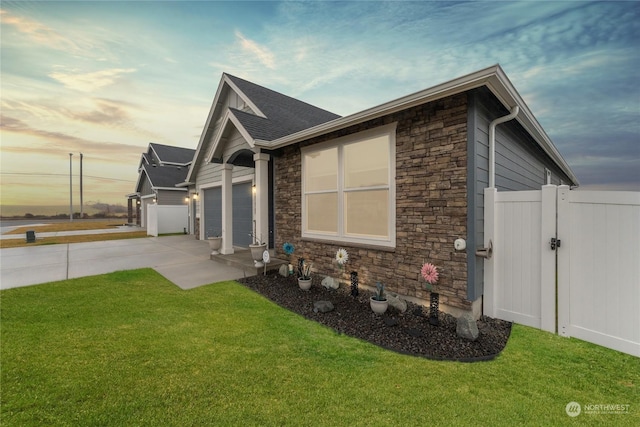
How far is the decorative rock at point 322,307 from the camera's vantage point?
426cm

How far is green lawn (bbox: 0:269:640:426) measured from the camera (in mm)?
2018

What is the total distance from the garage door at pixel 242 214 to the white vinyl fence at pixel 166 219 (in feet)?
26.1

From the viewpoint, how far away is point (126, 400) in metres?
2.17

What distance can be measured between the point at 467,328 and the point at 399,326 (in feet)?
2.89

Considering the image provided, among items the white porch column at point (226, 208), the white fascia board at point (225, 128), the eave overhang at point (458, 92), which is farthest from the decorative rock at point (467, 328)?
the white porch column at point (226, 208)

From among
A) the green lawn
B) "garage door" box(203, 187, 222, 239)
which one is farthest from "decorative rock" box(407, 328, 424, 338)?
"garage door" box(203, 187, 222, 239)

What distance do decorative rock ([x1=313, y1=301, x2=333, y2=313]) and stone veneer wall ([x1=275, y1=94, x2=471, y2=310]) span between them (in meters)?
0.96

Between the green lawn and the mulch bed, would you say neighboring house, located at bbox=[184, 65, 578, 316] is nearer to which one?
the mulch bed

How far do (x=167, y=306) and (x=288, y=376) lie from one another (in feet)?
9.95

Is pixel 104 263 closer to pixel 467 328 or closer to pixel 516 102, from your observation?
pixel 467 328

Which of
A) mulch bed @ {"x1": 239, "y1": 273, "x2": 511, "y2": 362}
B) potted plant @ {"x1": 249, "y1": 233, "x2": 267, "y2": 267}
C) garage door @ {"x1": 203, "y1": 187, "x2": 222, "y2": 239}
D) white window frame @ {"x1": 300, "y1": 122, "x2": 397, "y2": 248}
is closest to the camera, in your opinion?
mulch bed @ {"x1": 239, "y1": 273, "x2": 511, "y2": 362}

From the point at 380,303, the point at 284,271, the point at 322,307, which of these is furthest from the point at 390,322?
the point at 284,271

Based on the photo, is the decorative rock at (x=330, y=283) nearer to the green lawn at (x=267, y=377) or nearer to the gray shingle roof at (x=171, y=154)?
the green lawn at (x=267, y=377)

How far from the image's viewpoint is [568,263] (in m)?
3.25
